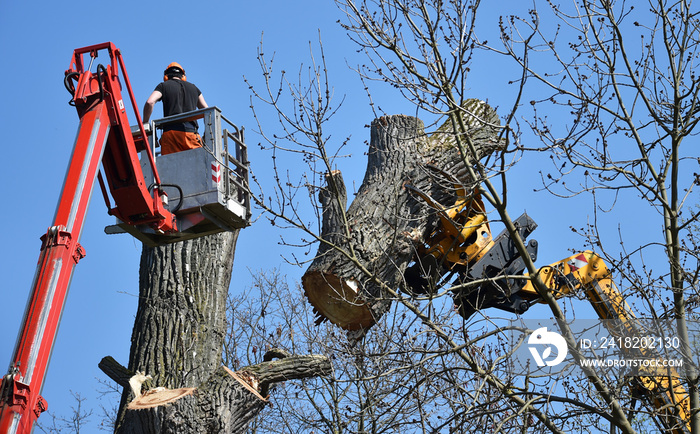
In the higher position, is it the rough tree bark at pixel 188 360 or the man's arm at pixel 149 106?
the man's arm at pixel 149 106

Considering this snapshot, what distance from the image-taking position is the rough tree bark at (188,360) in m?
6.76

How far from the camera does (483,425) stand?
7184 mm

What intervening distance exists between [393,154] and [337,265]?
142 cm

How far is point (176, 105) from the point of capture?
7.84 m

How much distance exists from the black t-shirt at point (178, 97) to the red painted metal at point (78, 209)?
57 cm

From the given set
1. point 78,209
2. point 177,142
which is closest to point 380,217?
point 177,142

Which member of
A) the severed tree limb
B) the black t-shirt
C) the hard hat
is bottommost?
the severed tree limb

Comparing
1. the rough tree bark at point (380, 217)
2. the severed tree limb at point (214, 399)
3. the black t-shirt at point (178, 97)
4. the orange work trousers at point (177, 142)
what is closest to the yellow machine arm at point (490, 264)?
the rough tree bark at point (380, 217)

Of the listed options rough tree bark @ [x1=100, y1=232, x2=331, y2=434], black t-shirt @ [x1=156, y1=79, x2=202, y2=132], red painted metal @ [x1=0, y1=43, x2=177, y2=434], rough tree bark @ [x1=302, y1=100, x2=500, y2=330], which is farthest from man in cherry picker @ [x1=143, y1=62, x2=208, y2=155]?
Result: rough tree bark @ [x1=302, y1=100, x2=500, y2=330]

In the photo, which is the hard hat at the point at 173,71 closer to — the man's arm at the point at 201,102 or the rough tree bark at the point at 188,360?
the man's arm at the point at 201,102

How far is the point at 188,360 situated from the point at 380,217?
222 centimetres

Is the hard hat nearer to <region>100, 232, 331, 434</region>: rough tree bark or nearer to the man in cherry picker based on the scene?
the man in cherry picker

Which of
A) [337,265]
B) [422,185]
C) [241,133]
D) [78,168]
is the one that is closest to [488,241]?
[422,185]

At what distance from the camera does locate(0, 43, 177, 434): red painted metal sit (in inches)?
202
